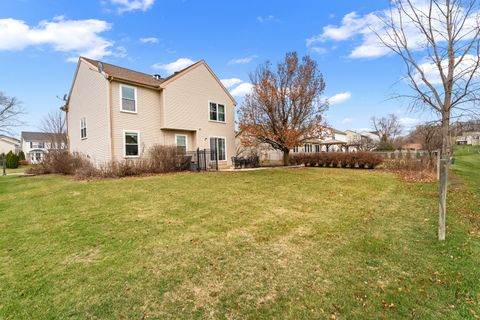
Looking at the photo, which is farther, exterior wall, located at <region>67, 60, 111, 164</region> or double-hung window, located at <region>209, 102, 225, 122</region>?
double-hung window, located at <region>209, 102, 225, 122</region>

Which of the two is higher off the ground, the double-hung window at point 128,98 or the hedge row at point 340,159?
the double-hung window at point 128,98

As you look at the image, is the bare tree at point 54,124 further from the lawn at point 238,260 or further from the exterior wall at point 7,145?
the lawn at point 238,260

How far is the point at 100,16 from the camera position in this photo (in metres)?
14.7

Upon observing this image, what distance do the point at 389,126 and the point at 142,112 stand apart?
60.2 m

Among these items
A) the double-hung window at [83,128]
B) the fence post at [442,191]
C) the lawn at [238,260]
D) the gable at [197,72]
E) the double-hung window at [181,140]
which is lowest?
the lawn at [238,260]

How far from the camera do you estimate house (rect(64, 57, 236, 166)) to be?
13867 mm

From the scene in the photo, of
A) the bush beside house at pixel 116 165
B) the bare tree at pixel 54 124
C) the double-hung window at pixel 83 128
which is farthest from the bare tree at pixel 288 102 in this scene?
the bare tree at pixel 54 124

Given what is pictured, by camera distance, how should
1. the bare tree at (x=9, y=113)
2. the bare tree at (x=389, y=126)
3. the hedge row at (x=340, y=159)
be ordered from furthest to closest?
1. the bare tree at (x=389, y=126)
2. the bare tree at (x=9, y=113)
3. the hedge row at (x=340, y=159)

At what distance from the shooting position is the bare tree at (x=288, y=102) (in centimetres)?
1723

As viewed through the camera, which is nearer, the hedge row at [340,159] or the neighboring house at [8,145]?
the hedge row at [340,159]

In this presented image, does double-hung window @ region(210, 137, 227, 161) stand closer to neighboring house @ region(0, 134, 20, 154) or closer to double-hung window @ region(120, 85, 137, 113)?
double-hung window @ region(120, 85, 137, 113)

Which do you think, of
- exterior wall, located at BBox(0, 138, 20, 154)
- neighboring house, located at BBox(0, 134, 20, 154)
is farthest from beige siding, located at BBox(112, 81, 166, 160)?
exterior wall, located at BBox(0, 138, 20, 154)

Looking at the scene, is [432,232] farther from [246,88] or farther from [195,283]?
[246,88]

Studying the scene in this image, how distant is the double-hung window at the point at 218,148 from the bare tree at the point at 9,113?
31.3 m
